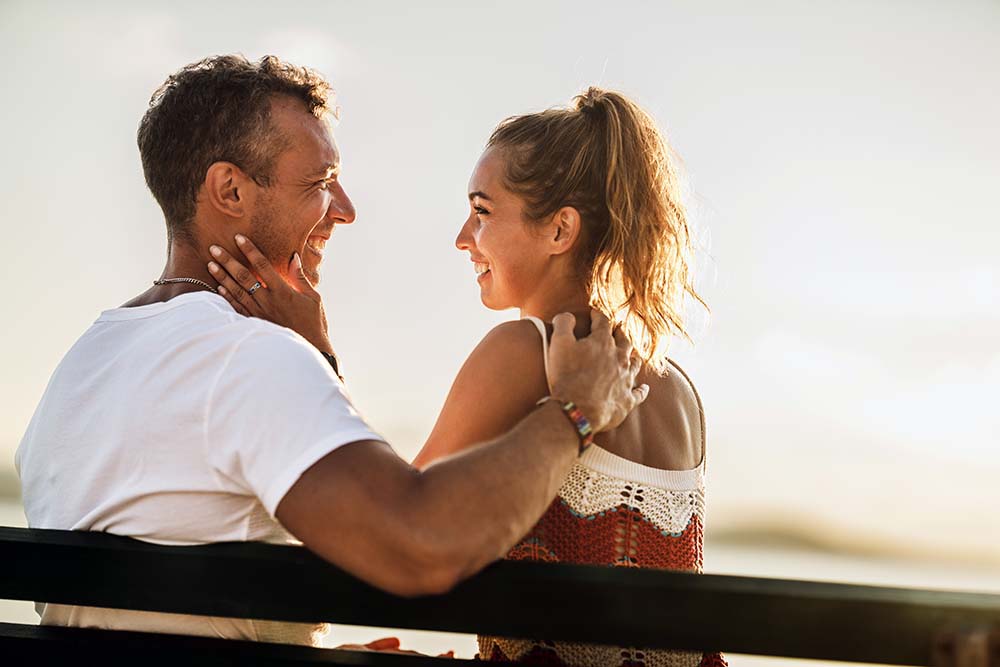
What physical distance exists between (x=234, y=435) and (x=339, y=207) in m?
1.14

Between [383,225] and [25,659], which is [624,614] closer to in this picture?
[25,659]

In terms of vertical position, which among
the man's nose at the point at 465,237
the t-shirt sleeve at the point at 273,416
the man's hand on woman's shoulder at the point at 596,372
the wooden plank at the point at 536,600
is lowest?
the wooden plank at the point at 536,600

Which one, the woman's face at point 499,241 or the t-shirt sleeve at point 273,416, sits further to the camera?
the woman's face at point 499,241

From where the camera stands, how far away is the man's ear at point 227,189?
Answer: 2010mm

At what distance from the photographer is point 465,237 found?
263 centimetres

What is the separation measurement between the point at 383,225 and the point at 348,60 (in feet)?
7.01

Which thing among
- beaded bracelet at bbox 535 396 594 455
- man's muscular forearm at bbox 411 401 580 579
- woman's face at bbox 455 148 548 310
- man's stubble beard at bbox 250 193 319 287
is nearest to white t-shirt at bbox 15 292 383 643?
man's muscular forearm at bbox 411 401 580 579

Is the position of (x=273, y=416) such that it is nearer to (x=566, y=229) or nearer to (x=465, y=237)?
(x=566, y=229)

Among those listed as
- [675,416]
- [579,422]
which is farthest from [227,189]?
[675,416]

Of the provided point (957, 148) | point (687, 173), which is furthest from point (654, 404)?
point (957, 148)

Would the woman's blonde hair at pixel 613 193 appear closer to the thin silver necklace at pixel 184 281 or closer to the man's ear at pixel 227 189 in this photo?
the man's ear at pixel 227 189

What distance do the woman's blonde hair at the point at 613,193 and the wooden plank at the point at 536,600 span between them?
1231mm

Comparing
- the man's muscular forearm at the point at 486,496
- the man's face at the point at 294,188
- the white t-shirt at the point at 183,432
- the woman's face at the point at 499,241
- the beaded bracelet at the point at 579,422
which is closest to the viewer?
the man's muscular forearm at the point at 486,496

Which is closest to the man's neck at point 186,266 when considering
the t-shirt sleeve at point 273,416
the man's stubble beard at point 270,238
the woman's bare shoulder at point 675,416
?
the man's stubble beard at point 270,238
